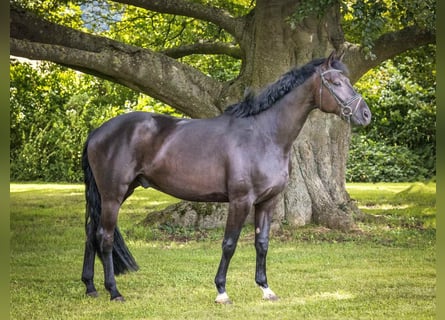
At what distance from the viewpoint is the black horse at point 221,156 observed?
5.43 m

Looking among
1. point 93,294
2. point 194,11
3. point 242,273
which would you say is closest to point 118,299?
point 93,294

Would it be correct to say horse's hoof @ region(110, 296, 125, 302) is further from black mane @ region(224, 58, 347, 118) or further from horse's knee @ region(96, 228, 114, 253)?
black mane @ region(224, 58, 347, 118)

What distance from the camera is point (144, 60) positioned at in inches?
381

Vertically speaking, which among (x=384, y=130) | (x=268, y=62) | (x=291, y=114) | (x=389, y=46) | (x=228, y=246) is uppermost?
(x=389, y=46)

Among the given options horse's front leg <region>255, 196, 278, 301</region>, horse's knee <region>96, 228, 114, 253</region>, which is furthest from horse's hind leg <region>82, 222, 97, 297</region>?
horse's front leg <region>255, 196, 278, 301</region>

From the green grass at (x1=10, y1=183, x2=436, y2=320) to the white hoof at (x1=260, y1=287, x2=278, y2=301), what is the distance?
0.31ft

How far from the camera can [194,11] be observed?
10.2m

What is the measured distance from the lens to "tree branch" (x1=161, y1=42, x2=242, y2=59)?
461 inches

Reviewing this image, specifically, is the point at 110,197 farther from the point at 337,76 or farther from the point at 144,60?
the point at 144,60

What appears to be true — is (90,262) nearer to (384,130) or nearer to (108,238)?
(108,238)

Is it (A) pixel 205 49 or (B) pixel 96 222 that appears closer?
(B) pixel 96 222

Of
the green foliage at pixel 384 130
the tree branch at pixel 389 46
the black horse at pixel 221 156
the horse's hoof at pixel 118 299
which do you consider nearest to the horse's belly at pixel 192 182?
the black horse at pixel 221 156

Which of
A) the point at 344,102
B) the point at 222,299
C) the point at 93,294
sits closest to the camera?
the point at 344,102

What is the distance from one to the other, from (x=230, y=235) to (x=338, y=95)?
5.04ft
